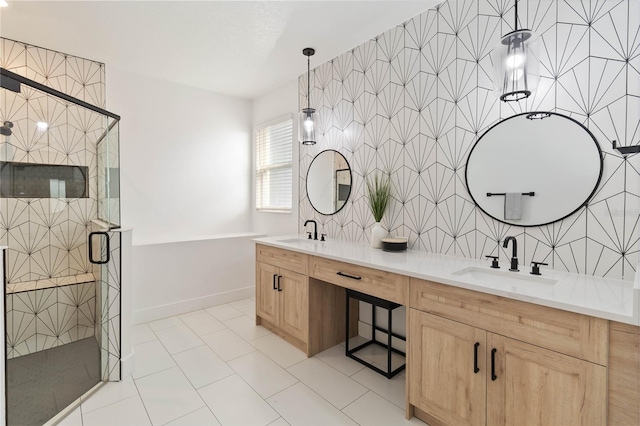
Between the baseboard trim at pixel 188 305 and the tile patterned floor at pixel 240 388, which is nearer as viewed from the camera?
the tile patterned floor at pixel 240 388

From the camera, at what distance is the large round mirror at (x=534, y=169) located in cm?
164

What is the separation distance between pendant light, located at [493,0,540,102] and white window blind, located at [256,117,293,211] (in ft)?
Result: 8.56

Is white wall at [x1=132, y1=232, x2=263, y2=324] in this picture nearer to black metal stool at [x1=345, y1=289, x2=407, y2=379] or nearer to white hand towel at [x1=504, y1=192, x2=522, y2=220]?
black metal stool at [x1=345, y1=289, x2=407, y2=379]

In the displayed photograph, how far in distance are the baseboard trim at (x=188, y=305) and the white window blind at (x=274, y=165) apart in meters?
1.24

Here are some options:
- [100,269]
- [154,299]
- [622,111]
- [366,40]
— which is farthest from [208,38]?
[622,111]

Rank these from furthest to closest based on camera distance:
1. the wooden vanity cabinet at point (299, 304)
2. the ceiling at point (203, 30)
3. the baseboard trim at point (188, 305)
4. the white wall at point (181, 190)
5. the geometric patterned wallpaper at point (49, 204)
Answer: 1. the white wall at point (181, 190)
2. the baseboard trim at point (188, 305)
3. the wooden vanity cabinet at point (299, 304)
4. the ceiling at point (203, 30)
5. the geometric patterned wallpaper at point (49, 204)

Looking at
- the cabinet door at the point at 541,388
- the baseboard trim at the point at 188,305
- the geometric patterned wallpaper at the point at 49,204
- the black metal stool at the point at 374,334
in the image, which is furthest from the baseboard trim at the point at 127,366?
the cabinet door at the point at 541,388

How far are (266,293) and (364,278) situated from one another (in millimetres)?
1309

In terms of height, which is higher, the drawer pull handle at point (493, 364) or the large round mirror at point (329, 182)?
the large round mirror at point (329, 182)

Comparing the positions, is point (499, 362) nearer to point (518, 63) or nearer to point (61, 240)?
point (518, 63)

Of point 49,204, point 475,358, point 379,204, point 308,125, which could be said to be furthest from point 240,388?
point 308,125

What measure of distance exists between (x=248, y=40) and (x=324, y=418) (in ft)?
10.2

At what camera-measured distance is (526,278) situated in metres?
1.64

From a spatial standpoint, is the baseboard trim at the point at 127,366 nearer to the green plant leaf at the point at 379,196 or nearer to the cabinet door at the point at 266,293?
the cabinet door at the point at 266,293
